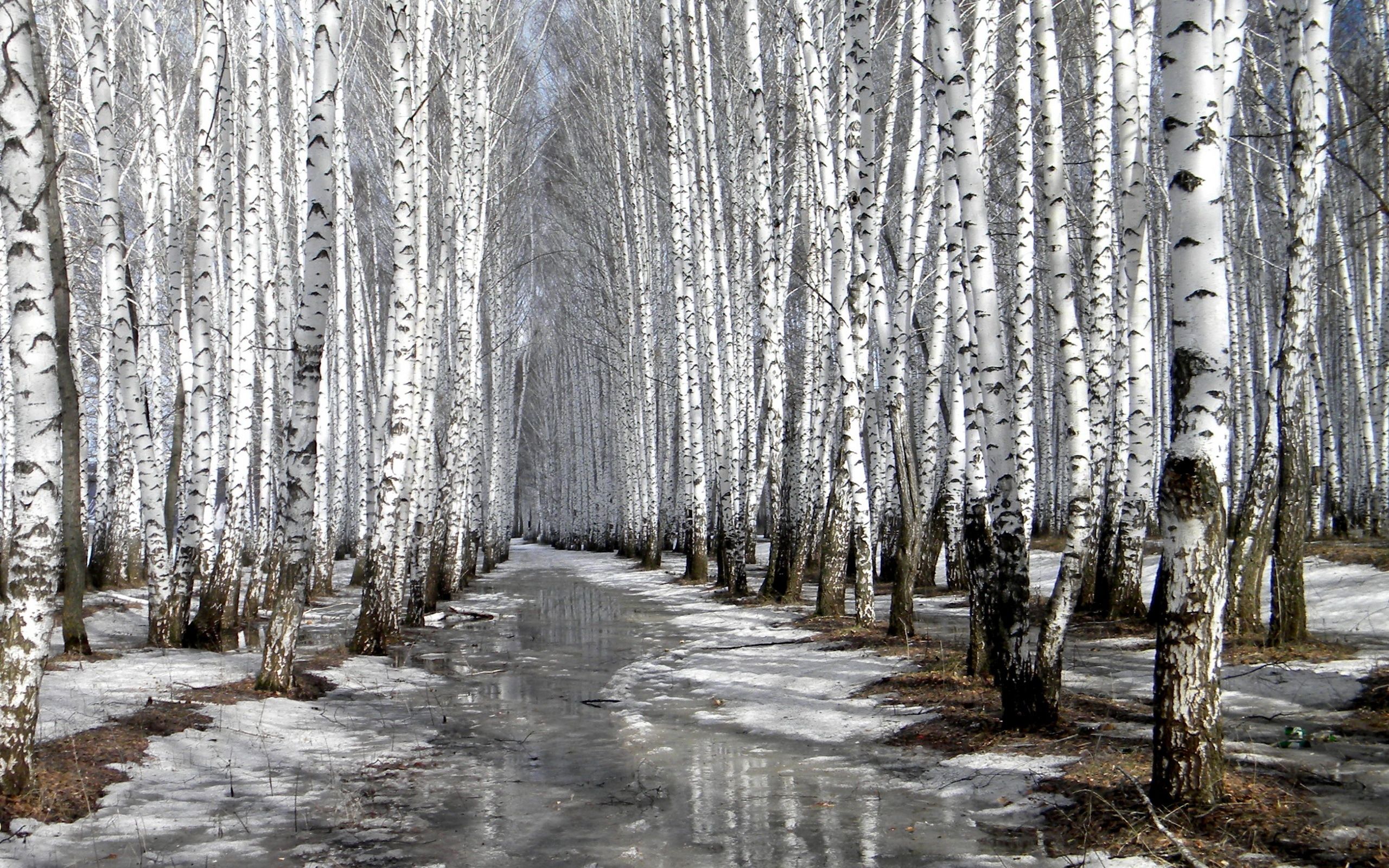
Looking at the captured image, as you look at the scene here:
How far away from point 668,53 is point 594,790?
13.6 meters

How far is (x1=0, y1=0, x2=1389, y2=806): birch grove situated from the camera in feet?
16.0

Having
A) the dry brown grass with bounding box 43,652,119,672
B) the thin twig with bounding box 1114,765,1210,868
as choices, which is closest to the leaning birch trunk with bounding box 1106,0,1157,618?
the thin twig with bounding box 1114,765,1210,868

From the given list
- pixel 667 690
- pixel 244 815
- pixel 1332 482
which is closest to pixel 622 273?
pixel 1332 482

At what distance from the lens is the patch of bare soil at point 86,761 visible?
460cm

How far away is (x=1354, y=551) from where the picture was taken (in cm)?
1395

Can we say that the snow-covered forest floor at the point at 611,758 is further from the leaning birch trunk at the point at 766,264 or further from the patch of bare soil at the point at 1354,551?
the leaning birch trunk at the point at 766,264

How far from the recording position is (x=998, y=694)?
23.2ft

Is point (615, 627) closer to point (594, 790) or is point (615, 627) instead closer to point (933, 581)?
point (933, 581)

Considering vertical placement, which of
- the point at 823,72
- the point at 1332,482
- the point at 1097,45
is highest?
the point at 823,72

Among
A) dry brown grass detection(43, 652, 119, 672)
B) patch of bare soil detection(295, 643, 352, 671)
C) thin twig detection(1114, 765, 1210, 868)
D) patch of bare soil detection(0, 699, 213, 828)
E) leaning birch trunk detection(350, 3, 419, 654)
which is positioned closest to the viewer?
thin twig detection(1114, 765, 1210, 868)

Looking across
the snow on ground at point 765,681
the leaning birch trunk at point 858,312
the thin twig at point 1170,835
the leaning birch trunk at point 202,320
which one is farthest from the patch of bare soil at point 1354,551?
the leaning birch trunk at point 202,320

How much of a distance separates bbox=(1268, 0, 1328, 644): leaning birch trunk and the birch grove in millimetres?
30

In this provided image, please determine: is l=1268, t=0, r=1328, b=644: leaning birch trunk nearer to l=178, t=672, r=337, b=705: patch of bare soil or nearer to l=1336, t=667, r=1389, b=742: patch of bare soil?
l=1336, t=667, r=1389, b=742: patch of bare soil

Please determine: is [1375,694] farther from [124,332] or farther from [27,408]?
[124,332]
